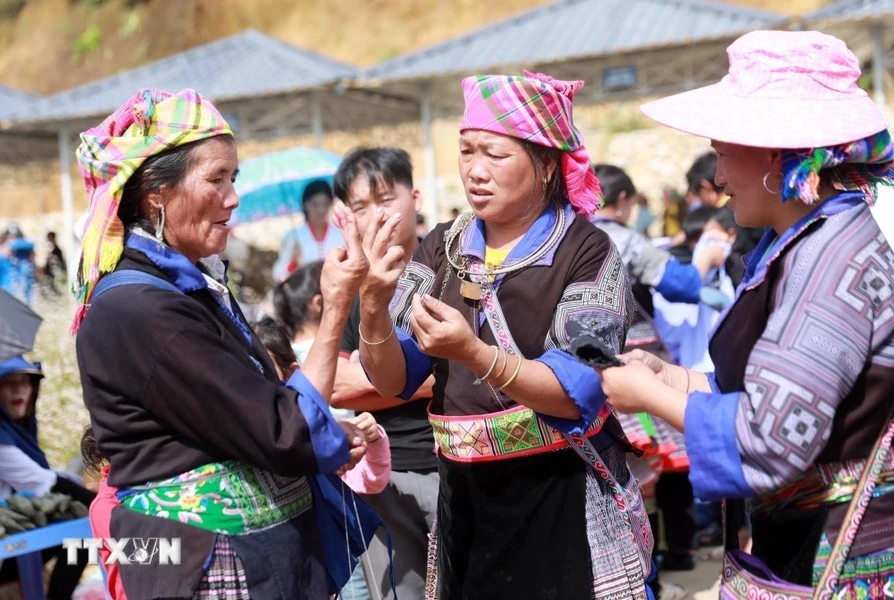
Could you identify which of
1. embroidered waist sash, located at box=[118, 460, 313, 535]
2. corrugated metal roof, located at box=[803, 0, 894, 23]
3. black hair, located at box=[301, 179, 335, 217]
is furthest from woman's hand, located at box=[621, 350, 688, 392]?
corrugated metal roof, located at box=[803, 0, 894, 23]

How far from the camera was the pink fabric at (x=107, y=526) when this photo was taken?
2.36 meters

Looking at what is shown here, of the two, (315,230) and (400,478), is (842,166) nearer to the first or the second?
Result: (400,478)

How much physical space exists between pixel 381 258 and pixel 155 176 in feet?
1.90

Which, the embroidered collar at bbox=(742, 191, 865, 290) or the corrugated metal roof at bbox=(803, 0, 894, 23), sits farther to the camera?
the corrugated metal roof at bbox=(803, 0, 894, 23)

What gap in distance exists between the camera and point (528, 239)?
2.68m

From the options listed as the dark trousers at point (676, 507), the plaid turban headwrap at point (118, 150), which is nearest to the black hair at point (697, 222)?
the dark trousers at point (676, 507)

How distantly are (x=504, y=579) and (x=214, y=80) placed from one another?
1583cm

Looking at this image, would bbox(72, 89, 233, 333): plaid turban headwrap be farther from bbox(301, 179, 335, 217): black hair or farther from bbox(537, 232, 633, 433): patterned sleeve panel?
bbox(301, 179, 335, 217): black hair

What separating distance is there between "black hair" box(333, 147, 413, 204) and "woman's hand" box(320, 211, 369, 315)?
1521mm

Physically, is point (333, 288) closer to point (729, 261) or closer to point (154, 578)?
point (154, 578)

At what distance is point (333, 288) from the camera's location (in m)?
2.34

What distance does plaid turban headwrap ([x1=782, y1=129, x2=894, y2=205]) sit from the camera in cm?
198

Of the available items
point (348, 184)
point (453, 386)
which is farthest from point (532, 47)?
point (453, 386)

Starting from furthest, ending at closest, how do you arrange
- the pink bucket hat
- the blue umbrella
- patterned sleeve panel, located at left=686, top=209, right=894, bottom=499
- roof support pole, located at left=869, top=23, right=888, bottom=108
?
roof support pole, located at left=869, top=23, right=888, bottom=108 < the blue umbrella < the pink bucket hat < patterned sleeve panel, located at left=686, top=209, right=894, bottom=499
